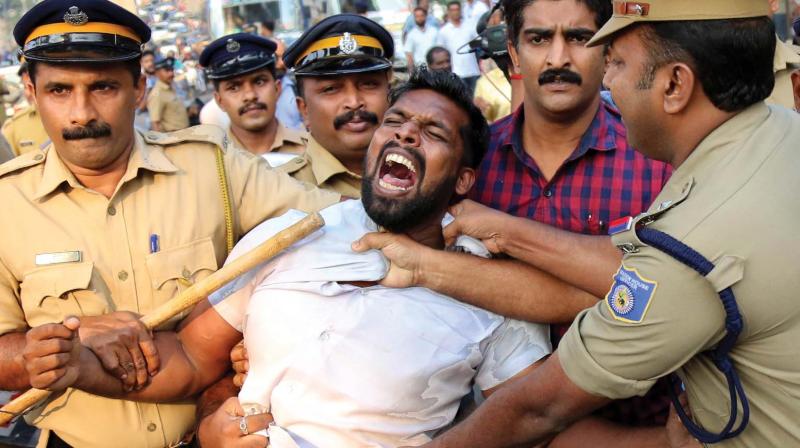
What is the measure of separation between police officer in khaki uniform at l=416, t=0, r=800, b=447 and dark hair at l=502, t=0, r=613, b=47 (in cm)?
108

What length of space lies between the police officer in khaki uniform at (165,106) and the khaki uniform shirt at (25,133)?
441 centimetres

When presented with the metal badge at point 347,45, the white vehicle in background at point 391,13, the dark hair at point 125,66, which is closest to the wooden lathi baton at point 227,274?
the dark hair at point 125,66

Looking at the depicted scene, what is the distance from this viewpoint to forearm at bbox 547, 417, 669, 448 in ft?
8.59

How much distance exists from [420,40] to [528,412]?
1367 cm

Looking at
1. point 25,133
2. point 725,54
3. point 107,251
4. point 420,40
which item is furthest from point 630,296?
point 420,40

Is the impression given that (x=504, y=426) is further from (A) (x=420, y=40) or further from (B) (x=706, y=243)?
(A) (x=420, y=40)

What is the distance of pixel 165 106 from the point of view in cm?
1260

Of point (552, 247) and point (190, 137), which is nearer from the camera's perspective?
point (552, 247)

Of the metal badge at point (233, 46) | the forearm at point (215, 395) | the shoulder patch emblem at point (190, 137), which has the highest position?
the metal badge at point (233, 46)

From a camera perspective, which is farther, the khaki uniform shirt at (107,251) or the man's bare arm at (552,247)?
the khaki uniform shirt at (107,251)

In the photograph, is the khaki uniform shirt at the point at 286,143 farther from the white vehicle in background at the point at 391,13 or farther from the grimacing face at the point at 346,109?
the white vehicle in background at the point at 391,13

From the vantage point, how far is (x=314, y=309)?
2789 millimetres

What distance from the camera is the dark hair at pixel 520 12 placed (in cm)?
327

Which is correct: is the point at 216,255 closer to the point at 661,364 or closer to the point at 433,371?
the point at 433,371
